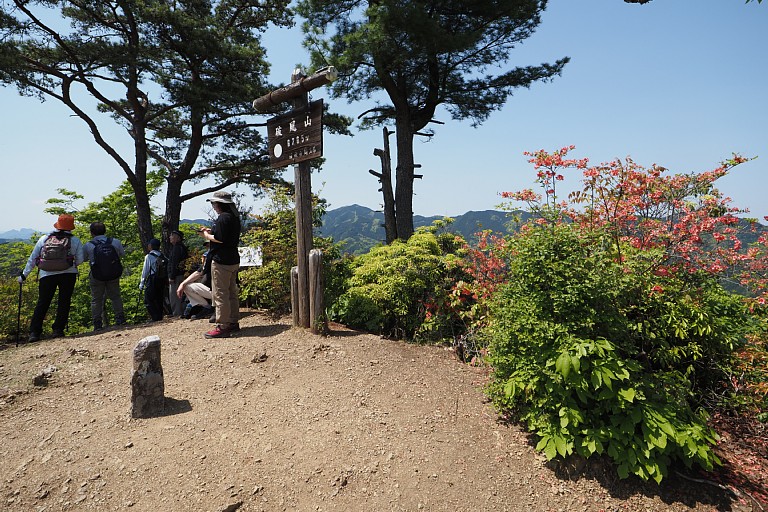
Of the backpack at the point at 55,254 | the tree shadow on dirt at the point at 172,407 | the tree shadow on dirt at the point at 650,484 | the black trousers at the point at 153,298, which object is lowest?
the tree shadow on dirt at the point at 650,484

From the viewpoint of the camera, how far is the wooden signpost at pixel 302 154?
502 cm

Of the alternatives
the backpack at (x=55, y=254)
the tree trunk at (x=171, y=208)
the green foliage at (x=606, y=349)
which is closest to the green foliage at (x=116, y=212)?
the tree trunk at (x=171, y=208)

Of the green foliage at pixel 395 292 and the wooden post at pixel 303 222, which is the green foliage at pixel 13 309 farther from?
the green foliage at pixel 395 292

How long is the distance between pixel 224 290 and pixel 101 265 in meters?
2.75

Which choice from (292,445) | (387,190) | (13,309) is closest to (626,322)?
(292,445)

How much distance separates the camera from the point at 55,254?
18.5ft

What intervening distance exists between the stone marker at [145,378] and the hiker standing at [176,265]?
371cm

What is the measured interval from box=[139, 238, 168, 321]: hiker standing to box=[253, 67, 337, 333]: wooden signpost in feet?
10.8

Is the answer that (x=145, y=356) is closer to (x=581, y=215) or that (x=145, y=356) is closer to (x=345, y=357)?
(x=345, y=357)

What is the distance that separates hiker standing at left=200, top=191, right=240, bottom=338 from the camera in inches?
196

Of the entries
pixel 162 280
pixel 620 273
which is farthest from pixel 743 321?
pixel 162 280

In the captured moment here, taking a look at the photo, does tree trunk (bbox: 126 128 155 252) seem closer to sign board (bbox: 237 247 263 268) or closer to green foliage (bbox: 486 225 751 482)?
sign board (bbox: 237 247 263 268)

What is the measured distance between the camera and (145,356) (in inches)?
134

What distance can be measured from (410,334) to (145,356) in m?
3.16
